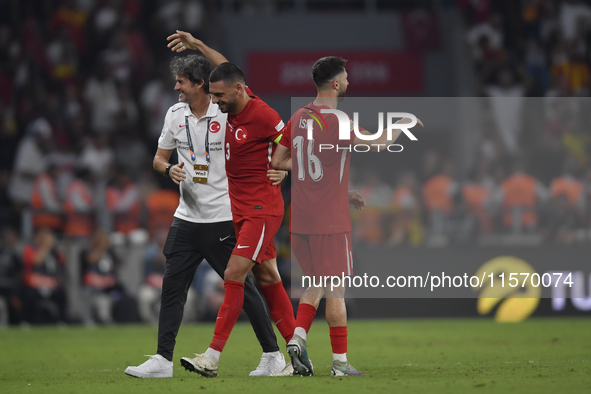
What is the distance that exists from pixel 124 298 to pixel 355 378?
7.36 m

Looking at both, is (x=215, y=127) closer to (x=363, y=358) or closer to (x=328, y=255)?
(x=328, y=255)

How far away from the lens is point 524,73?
16.3 metres

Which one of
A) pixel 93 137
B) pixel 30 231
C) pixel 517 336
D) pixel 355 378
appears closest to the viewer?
pixel 355 378

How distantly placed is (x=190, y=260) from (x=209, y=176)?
0.63 meters

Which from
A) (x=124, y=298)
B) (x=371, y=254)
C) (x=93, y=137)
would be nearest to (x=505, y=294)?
(x=371, y=254)

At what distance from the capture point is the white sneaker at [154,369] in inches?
250

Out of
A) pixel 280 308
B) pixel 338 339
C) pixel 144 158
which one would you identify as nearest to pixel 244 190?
pixel 280 308

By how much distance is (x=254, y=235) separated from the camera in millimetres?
6195

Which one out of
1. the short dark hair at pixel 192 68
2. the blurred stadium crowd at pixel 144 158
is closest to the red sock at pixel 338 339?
the short dark hair at pixel 192 68

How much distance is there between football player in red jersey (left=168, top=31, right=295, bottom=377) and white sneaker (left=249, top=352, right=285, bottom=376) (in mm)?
462

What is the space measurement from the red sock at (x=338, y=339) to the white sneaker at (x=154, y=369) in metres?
1.21

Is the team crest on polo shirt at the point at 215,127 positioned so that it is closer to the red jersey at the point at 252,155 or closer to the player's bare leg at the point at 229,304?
the red jersey at the point at 252,155

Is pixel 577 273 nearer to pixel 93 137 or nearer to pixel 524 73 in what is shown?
pixel 524 73

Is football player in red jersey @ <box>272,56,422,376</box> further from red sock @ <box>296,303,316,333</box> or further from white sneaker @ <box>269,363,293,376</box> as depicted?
white sneaker @ <box>269,363,293,376</box>
